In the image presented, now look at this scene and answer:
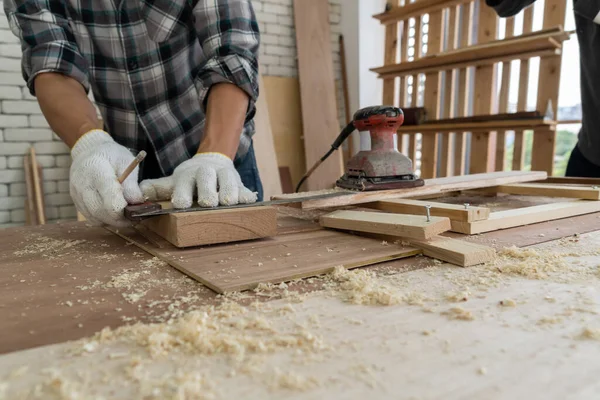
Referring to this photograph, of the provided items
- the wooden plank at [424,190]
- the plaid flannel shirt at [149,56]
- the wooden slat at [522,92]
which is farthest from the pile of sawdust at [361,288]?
the wooden slat at [522,92]

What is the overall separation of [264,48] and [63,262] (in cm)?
360

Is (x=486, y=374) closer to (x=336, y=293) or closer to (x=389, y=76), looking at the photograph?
(x=336, y=293)

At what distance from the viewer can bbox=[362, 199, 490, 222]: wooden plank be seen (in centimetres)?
118

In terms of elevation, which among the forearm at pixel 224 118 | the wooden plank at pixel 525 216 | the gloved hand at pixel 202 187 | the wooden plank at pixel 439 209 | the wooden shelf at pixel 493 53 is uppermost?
the wooden shelf at pixel 493 53

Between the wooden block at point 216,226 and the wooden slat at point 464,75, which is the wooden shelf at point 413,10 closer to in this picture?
the wooden slat at point 464,75

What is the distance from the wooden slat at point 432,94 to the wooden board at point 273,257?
289 centimetres

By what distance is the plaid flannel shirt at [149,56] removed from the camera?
1516 millimetres

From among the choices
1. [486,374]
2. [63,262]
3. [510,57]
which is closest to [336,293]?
[486,374]

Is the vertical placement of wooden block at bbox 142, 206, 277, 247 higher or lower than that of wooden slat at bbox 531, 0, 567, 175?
lower

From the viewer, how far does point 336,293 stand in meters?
0.78

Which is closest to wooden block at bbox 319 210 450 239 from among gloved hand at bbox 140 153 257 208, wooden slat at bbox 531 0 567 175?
gloved hand at bbox 140 153 257 208

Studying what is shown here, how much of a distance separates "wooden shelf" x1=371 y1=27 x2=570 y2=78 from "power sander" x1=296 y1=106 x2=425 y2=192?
2.02 metres

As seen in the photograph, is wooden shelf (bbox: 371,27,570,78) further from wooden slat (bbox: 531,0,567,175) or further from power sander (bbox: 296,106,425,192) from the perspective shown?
power sander (bbox: 296,106,425,192)

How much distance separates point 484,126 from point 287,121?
181 centimetres
